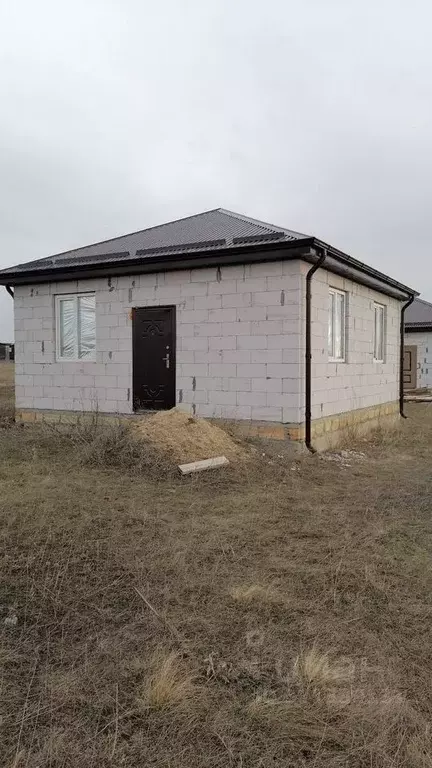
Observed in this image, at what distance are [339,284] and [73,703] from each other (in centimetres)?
854

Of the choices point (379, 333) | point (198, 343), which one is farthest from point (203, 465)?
point (379, 333)

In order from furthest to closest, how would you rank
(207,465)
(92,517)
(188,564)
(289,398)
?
(289,398) → (207,465) → (92,517) → (188,564)

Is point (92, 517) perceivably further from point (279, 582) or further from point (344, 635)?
point (344, 635)

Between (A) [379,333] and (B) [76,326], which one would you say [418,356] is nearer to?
(A) [379,333]

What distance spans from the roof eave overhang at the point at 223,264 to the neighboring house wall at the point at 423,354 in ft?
39.8

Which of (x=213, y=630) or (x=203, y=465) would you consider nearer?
(x=213, y=630)

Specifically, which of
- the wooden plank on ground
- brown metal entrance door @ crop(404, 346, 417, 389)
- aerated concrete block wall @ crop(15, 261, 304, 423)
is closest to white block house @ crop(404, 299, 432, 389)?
brown metal entrance door @ crop(404, 346, 417, 389)

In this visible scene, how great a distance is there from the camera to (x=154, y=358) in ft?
31.1

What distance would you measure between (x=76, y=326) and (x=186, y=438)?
4.14m

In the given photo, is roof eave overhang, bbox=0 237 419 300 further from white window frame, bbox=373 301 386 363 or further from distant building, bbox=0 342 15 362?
distant building, bbox=0 342 15 362

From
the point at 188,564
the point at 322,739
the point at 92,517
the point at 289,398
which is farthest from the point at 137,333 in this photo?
the point at 322,739

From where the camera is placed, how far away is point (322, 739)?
6.89ft

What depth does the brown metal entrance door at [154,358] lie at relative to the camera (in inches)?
368

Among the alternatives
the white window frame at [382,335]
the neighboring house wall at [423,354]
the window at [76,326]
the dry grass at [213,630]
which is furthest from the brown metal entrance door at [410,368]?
the dry grass at [213,630]
